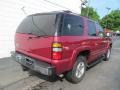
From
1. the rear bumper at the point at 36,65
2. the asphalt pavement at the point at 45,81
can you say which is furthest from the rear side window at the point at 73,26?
the asphalt pavement at the point at 45,81

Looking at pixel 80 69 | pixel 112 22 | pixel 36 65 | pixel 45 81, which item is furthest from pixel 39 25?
pixel 112 22

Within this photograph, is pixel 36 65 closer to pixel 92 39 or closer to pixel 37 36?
pixel 37 36

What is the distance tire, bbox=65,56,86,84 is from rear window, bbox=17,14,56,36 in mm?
1370

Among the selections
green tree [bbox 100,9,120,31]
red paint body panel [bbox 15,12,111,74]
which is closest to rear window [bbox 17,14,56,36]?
red paint body panel [bbox 15,12,111,74]

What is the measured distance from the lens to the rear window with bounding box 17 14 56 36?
4492mm

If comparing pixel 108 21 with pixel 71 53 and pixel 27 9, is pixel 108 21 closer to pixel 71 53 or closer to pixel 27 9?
pixel 27 9

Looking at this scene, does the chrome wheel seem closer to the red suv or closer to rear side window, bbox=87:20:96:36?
the red suv

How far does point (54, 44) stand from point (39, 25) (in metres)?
0.84

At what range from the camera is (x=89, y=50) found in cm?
595

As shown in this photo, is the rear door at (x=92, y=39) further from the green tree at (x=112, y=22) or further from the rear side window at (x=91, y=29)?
Answer: the green tree at (x=112, y=22)

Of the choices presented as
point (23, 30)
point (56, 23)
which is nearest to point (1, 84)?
point (23, 30)

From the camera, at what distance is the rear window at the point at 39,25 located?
14.7 feet

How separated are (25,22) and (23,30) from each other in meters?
0.30

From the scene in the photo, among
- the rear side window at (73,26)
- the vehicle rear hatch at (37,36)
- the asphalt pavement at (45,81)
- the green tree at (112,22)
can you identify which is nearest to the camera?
the vehicle rear hatch at (37,36)
